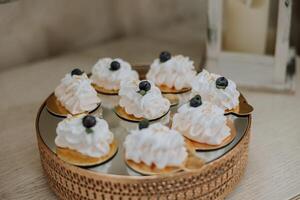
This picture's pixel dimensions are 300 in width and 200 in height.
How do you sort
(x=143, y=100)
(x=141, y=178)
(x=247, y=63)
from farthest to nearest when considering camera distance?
1. (x=247, y=63)
2. (x=143, y=100)
3. (x=141, y=178)

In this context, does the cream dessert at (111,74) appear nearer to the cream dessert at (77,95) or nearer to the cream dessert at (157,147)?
the cream dessert at (77,95)

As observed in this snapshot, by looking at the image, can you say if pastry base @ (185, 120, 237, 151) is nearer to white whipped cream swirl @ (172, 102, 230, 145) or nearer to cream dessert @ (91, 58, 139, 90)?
white whipped cream swirl @ (172, 102, 230, 145)

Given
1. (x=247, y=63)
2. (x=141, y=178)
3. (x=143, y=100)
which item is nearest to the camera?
(x=141, y=178)

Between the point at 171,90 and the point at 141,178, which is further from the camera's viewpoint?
the point at 171,90

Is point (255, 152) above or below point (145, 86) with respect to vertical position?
below

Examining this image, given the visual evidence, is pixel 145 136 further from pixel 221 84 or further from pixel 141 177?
pixel 221 84

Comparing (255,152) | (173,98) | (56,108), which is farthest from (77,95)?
(255,152)
